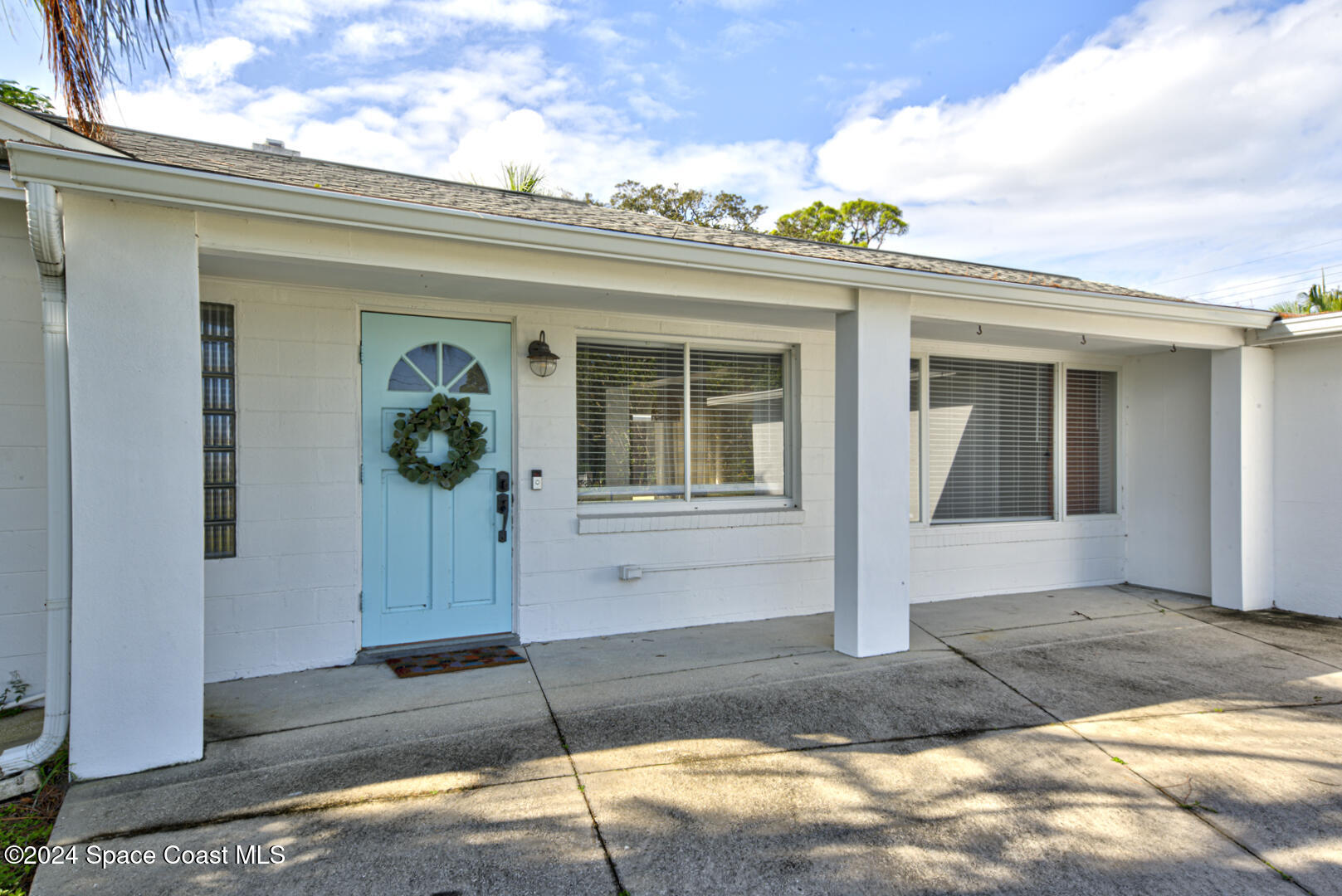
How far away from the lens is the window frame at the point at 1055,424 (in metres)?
6.24

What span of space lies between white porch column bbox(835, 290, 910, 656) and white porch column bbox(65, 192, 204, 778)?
3.62 meters

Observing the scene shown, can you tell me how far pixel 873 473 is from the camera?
14.6ft

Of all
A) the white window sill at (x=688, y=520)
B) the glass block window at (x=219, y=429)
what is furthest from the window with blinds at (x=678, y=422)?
the glass block window at (x=219, y=429)

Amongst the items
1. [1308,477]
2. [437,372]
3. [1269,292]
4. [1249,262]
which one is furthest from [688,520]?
[1249,262]

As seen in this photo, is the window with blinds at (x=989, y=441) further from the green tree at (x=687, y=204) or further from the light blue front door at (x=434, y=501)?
the green tree at (x=687, y=204)

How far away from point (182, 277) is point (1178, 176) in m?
18.0

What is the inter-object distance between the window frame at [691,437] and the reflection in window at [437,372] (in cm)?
73

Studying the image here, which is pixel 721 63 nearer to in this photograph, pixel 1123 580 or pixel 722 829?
pixel 1123 580

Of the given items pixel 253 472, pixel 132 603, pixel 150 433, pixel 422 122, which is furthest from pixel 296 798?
pixel 422 122

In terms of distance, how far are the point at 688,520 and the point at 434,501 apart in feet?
6.22

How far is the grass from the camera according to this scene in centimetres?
226

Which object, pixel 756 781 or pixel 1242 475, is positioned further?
pixel 1242 475

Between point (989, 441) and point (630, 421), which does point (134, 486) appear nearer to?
point (630, 421)

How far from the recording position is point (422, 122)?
12469 mm
